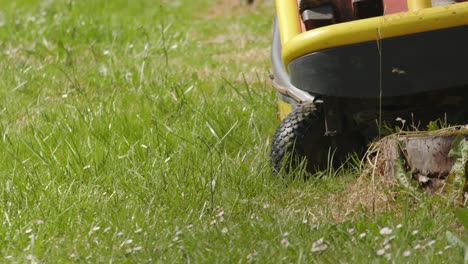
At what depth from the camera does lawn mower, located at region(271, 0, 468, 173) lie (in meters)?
3.17

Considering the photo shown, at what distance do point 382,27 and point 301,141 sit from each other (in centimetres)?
65

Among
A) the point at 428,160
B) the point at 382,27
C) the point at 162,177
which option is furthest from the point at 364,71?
the point at 162,177

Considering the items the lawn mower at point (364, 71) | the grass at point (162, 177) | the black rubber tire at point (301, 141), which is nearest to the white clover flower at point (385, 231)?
the grass at point (162, 177)

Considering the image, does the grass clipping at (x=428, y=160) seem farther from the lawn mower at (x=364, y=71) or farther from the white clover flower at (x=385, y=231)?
the white clover flower at (x=385, y=231)

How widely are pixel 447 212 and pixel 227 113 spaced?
4.97 ft

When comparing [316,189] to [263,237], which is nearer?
[263,237]

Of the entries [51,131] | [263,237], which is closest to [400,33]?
[263,237]

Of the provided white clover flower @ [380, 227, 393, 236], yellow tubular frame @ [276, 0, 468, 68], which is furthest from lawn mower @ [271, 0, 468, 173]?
white clover flower @ [380, 227, 393, 236]

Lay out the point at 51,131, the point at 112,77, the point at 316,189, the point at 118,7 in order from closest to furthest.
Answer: the point at 316,189 → the point at 51,131 → the point at 112,77 → the point at 118,7

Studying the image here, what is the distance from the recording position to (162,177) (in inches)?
141

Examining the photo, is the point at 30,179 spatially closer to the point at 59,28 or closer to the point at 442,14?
the point at 442,14

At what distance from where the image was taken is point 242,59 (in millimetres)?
6020

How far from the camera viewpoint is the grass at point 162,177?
2.99 meters

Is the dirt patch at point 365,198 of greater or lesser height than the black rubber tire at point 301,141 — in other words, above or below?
below
